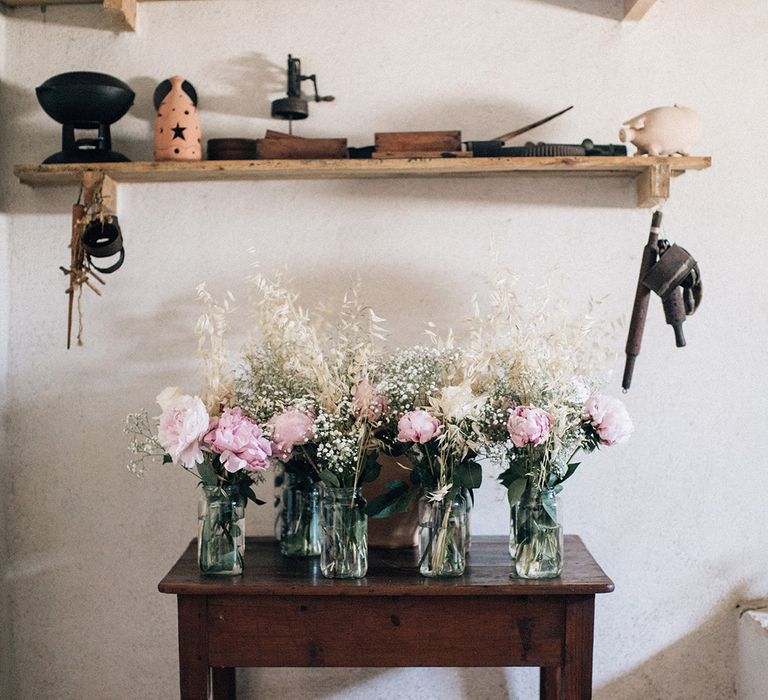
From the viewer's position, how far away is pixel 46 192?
2322 mm

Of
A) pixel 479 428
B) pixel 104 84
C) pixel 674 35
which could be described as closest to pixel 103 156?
pixel 104 84

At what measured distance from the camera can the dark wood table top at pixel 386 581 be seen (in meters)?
1.75

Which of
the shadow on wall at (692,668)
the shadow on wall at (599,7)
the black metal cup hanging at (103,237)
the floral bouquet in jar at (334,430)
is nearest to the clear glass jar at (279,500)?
the floral bouquet in jar at (334,430)

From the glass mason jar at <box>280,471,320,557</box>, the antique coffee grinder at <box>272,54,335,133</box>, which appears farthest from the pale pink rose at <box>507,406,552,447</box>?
the antique coffee grinder at <box>272,54,335,133</box>

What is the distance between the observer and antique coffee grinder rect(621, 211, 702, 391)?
206cm

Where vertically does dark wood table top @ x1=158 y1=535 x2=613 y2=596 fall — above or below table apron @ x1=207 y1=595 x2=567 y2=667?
above

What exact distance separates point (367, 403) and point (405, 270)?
0.61 m

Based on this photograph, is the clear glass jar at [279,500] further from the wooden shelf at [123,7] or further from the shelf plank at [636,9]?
the shelf plank at [636,9]

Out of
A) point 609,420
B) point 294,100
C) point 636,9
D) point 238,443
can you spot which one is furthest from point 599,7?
point 238,443

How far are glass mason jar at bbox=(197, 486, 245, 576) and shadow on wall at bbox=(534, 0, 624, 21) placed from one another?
158 centimetres

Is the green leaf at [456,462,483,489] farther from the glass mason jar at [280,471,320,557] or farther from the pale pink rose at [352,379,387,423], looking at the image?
the glass mason jar at [280,471,320,557]

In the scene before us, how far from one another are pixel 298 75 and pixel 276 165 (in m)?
0.30

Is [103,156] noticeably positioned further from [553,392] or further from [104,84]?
[553,392]

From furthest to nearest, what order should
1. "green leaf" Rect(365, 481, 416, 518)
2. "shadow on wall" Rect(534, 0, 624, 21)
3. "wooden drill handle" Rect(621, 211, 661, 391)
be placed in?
"shadow on wall" Rect(534, 0, 624, 21), "wooden drill handle" Rect(621, 211, 661, 391), "green leaf" Rect(365, 481, 416, 518)
